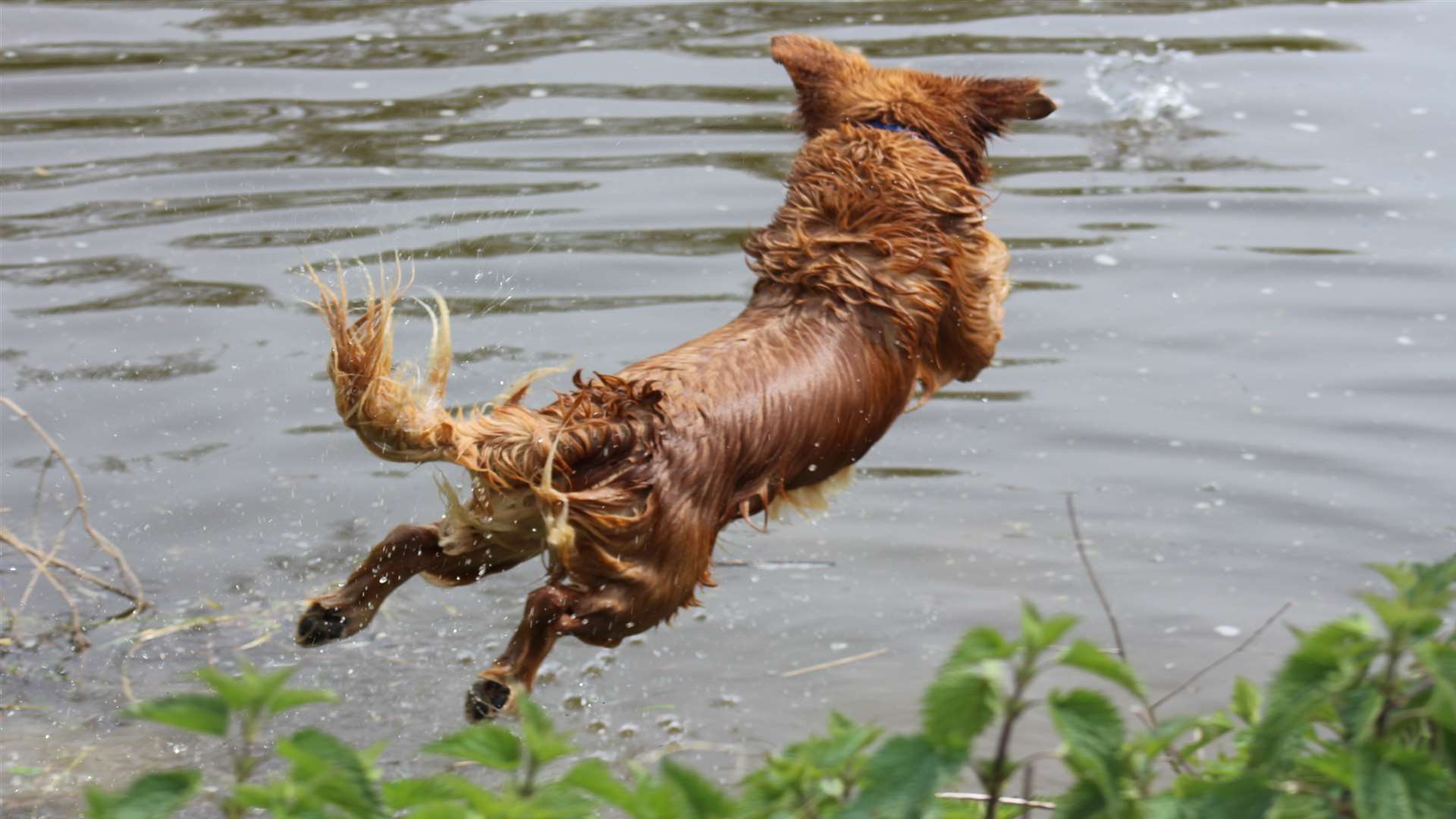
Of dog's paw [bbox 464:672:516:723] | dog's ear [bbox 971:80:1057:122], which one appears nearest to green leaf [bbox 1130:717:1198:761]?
dog's paw [bbox 464:672:516:723]

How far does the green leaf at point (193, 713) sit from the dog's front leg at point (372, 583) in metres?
2.31

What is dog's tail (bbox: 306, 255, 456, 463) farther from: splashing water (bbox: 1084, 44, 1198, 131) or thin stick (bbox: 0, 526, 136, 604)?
splashing water (bbox: 1084, 44, 1198, 131)

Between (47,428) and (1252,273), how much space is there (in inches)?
204

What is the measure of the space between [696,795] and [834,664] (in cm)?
319

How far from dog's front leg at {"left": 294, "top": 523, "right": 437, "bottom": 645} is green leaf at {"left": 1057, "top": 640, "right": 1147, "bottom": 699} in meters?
2.50

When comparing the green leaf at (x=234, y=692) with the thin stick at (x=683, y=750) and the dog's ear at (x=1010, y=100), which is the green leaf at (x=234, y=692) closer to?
the thin stick at (x=683, y=750)

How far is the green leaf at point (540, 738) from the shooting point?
1631 millimetres

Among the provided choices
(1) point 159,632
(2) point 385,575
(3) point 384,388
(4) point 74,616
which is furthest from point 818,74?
(4) point 74,616

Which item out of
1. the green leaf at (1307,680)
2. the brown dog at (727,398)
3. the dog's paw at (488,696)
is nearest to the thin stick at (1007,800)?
the green leaf at (1307,680)

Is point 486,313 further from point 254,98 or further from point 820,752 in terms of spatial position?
point 820,752

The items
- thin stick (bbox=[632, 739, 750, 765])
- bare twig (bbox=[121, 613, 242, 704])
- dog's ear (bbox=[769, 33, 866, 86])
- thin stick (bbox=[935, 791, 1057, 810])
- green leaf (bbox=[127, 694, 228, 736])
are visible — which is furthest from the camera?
dog's ear (bbox=[769, 33, 866, 86])

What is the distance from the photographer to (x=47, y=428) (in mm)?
6113

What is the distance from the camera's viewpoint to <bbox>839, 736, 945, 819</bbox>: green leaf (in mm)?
1692

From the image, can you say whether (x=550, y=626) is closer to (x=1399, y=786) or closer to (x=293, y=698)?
(x=293, y=698)
